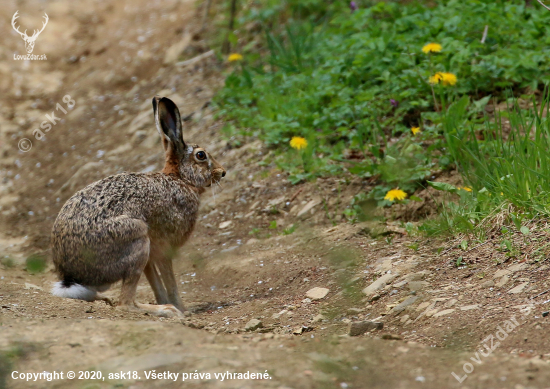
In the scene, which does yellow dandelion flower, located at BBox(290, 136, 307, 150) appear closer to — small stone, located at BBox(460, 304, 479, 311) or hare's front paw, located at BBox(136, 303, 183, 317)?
hare's front paw, located at BBox(136, 303, 183, 317)

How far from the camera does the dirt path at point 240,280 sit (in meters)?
3.24

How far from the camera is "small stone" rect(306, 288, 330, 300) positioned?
513 cm

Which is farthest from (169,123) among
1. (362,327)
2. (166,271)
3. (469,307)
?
(469,307)

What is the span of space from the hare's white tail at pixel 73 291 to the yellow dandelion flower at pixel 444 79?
163 inches

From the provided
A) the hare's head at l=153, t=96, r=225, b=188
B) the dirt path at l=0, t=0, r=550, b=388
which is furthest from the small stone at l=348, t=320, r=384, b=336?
the hare's head at l=153, t=96, r=225, b=188

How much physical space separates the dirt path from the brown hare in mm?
315

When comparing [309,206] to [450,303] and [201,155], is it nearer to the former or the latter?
[201,155]

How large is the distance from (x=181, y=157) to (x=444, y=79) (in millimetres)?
3042

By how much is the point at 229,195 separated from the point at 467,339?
14.4 ft

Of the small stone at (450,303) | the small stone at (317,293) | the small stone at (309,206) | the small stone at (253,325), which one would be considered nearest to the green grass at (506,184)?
the small stone at (450,303)

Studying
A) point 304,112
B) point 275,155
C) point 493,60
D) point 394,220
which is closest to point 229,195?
point 275,155

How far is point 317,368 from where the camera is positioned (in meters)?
3.18

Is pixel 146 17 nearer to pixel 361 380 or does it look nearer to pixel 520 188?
pixel 520 188

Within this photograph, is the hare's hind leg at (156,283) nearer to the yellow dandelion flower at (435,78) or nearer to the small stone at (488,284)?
the small stone at (488,284)
